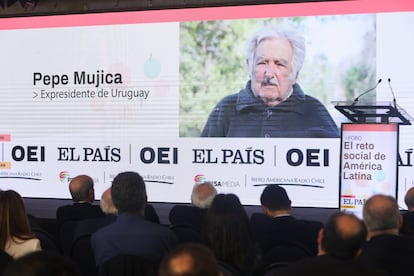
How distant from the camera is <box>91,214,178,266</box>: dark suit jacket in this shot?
3.16m

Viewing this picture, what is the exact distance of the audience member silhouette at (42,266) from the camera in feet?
4.73

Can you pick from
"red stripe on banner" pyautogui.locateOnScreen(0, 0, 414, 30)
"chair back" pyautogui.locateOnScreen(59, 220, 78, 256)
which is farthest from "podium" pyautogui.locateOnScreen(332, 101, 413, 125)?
"chair back" pyautogui.locateOnScreen(59, 220, 78, 256)

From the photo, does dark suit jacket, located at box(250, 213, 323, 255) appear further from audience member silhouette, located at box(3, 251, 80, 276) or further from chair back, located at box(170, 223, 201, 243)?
audience member silhouette, located at box(3, 251, 80, 276)

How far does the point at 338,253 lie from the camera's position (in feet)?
7.91

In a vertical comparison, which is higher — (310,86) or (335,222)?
(310,86)

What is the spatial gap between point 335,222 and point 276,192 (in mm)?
2199

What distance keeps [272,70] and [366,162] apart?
1454 millimetres

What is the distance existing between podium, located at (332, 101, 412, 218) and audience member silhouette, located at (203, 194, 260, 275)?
8.73 feet

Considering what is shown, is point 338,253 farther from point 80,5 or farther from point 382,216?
point 80,5

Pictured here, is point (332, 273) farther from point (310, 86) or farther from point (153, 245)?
point (310, 86)

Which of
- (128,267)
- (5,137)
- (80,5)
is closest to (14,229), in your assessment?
(128,267)

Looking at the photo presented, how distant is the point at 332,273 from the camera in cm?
224

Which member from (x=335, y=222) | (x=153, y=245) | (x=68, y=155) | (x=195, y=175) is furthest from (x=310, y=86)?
(x=335, y=222)

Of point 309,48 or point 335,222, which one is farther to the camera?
point 309,48
